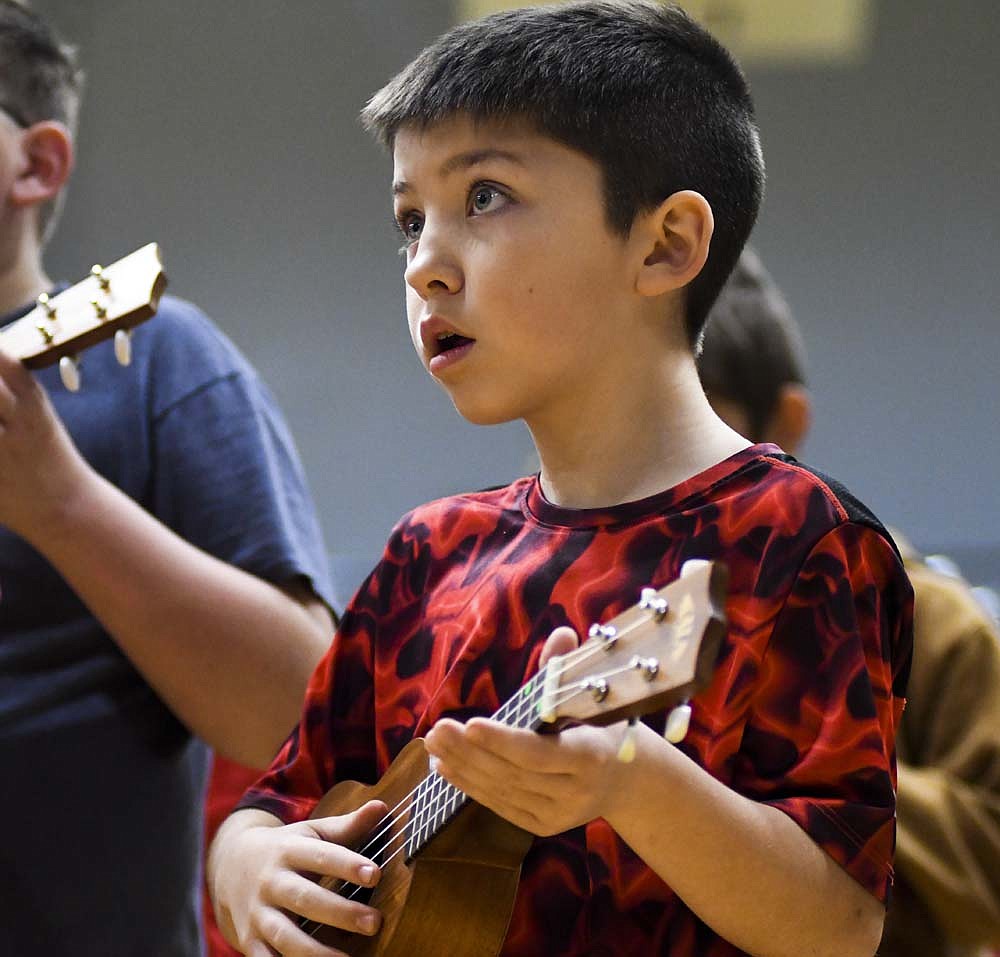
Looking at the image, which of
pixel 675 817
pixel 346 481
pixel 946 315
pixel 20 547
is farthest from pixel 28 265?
pixel 946 315

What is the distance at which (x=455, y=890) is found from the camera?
2.77ft

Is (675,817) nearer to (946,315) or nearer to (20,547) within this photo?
(20,547)

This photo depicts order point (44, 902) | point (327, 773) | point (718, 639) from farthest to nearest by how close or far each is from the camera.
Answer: point (44, 902) < point (327, 773) < point (718, 639)

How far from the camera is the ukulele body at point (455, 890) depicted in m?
0.83

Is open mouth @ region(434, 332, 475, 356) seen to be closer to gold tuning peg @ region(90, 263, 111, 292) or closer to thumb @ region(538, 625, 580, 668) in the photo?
thumb @ region(538, 625, 580, 668)

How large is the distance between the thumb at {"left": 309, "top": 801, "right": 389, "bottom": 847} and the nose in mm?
317

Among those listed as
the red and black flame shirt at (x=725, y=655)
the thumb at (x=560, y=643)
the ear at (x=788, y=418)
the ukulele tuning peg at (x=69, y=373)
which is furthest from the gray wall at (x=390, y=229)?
the thumb at (x=560, y=643)

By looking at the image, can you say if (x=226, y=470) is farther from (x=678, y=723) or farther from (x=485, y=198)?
(x=678, y=723)

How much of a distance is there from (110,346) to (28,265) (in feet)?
0.48

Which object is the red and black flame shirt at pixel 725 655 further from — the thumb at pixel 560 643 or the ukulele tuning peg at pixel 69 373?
the ukulele tuning peg at pixel 69 373

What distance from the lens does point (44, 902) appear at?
133cm

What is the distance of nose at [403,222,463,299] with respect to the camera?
2.99 ft

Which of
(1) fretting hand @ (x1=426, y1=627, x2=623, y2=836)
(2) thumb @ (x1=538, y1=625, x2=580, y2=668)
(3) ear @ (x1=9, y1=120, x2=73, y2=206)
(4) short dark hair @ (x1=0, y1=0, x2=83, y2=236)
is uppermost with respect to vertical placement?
(4) short dark hair @ (x1=0, y1=0, x2=83, y2=236)

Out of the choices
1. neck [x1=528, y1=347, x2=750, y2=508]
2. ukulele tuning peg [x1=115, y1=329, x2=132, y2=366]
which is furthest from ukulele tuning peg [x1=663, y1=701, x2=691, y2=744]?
ukulele tuning peg [x1=115, y1=329, x2=132, y2=366]
